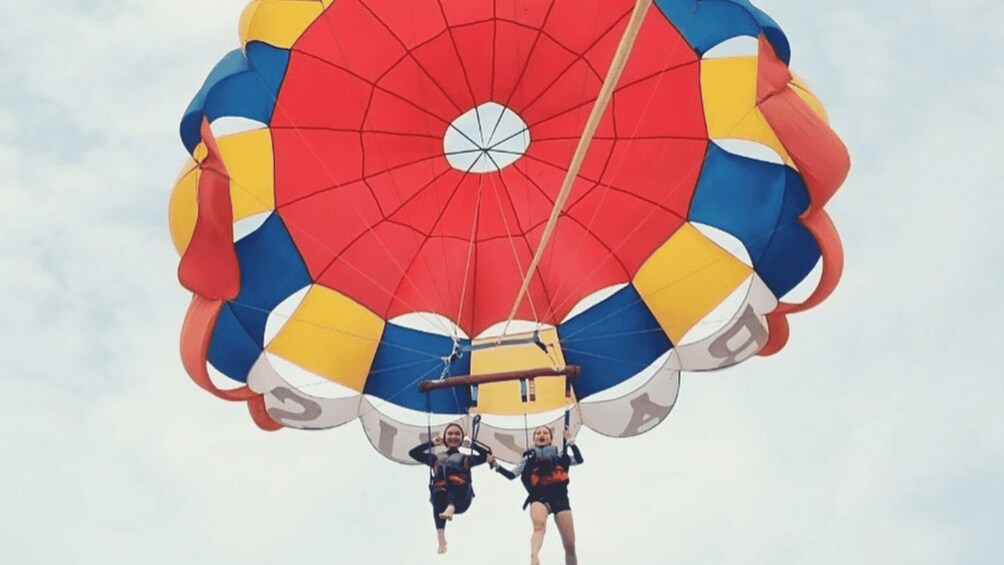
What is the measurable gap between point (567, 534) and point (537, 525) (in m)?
0.23

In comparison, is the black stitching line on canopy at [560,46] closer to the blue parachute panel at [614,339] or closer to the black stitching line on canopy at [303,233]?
the blue parachute panel at [614,339]

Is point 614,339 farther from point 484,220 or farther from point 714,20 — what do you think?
point 714,20

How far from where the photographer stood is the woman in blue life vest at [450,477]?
9984 mm

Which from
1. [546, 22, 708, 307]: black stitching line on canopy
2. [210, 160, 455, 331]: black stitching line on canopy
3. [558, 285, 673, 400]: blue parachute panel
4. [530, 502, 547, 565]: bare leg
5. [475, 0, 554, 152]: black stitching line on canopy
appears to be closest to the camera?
[530, 502, 547, 565]: bare leg

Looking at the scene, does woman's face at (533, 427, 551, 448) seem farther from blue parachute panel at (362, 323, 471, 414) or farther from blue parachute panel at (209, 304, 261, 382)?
blue parachute panel at (209, 304, 261, 382)

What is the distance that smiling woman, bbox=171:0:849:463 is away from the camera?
10531 millimetres

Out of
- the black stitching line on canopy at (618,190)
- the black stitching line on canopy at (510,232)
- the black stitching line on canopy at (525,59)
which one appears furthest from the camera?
the black stitching line on canopy at (510,232)

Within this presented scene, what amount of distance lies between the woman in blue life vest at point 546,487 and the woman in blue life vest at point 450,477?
251 mm

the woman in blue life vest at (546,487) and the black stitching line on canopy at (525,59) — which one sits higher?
the black stitching line on canopy at (525,59)

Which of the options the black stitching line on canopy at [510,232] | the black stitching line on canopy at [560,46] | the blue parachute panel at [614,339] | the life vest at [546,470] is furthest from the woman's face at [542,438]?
the black stitching line on canopy at [560,46]

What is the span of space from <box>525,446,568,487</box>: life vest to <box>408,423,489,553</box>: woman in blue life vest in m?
0.44

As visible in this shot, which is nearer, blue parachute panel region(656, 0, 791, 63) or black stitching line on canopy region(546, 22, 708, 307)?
blue parachute panel region(656, 0, 791, 63)

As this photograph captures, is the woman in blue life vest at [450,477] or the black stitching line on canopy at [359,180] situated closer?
the woman in blue life vest at [450,477]

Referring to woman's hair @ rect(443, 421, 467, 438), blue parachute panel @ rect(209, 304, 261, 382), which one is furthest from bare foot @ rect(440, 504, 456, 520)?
blue parachute panel @ rect(209, 304, 261, 382)
